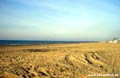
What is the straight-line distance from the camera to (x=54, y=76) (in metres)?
8.35

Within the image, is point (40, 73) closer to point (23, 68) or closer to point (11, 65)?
point (23, 68)

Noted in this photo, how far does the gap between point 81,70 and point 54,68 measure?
154cm

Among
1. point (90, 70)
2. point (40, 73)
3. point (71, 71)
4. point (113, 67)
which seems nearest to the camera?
Answer: point (40, 73)

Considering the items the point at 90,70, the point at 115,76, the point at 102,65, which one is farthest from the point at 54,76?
the point at 102,65

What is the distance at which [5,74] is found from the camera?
790 centimetres

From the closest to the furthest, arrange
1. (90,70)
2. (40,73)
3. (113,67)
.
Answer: (40,73) < (90,70) < (113,67)

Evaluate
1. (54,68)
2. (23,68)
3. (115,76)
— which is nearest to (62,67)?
(54,68)

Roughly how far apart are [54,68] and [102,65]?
3.69 metres

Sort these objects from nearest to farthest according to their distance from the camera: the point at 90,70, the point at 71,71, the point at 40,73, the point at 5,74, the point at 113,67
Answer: the point at 5,74 → the point at 40,73 → the point at 71,71 → the point at 90,70 → the point at 113,67

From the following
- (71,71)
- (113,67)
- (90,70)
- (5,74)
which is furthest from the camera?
(113,67)

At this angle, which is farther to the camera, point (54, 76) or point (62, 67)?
point (62, 67)

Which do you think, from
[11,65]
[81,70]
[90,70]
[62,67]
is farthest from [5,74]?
[90,70]

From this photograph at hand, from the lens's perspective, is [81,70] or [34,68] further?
[81,70]

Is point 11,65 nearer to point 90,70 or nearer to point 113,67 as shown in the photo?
point 90,70
